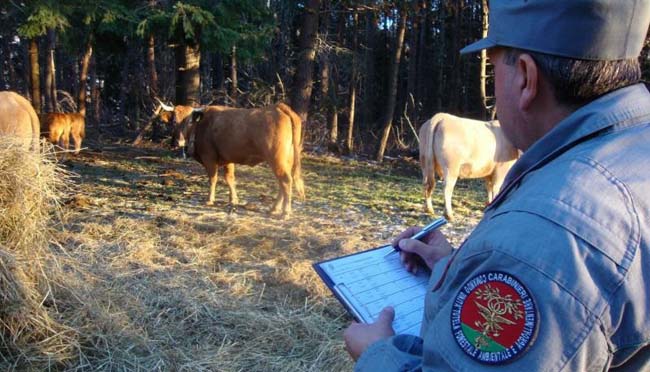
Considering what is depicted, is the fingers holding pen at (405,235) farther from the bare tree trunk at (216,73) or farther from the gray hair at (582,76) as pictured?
the bare tree trunk at (216,73)

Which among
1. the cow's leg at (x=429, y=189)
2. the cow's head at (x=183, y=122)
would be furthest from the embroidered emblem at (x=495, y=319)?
the cow's head at (x=183, y=122)

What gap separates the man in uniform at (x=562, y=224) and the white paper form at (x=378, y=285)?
46 cm

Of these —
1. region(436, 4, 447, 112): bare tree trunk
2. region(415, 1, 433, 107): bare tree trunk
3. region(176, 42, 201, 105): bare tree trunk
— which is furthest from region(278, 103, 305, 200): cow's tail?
region(415, 1, 433, 107): bare tree trunk

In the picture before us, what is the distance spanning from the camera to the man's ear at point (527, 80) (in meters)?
1.07

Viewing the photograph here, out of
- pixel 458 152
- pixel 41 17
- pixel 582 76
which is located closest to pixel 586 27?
pixel 582 76

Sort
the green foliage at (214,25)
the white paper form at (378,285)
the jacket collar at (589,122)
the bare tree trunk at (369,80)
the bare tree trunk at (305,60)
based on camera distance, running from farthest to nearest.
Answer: the bare tree trunk at (369,80) < the bare tree trunk at (305,60) < the green foliage at (214,25) < the white paper form at (378,285) < the jacket collar at (589,122)

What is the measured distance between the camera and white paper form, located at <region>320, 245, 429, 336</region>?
5.33 feet

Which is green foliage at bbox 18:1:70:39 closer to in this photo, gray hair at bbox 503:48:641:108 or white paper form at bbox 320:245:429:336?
white paper form at bbox 320:245:429:336

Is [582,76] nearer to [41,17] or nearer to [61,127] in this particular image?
[41,17]

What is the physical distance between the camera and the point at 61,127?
12719 millimetres

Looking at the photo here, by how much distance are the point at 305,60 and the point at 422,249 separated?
1259 centimetres

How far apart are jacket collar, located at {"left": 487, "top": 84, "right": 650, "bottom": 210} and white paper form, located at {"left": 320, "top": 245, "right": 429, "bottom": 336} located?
64 cm

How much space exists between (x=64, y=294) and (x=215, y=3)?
8.12 meters

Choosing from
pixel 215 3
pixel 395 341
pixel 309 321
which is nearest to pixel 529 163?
pixel 395 341
